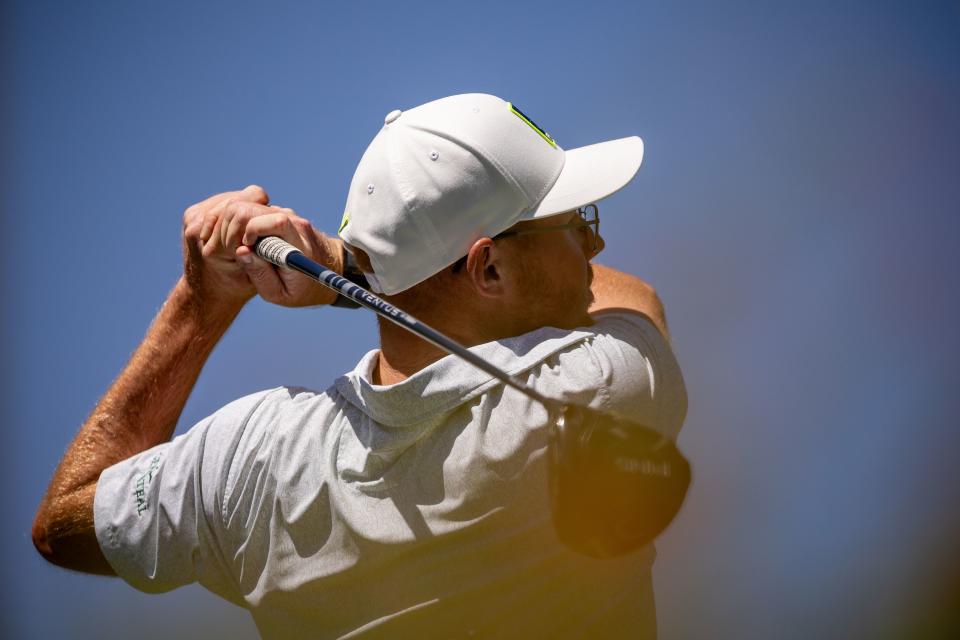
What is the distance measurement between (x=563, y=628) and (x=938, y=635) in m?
3.58

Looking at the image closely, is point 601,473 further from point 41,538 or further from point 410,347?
point 41,538

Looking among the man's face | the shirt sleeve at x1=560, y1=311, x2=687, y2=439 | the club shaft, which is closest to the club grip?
the club shaft

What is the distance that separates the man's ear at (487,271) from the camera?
1.85m

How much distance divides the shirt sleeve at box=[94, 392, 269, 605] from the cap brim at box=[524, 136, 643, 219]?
2.43ft

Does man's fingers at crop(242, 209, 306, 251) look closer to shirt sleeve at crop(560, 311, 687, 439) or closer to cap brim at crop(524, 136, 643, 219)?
cap brim at crop(524, 136, 643, 219)

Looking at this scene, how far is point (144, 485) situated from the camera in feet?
5.93

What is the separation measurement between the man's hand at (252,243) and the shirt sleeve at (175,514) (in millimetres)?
285

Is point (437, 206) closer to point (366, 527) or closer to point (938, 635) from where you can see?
point (366, 527)

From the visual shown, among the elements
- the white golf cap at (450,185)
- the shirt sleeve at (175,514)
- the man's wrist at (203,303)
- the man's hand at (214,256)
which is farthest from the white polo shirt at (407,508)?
the man's wrist at (203,303)

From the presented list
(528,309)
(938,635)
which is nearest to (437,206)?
(528,309)

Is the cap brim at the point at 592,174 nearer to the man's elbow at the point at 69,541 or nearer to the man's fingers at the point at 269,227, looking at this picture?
the man's fingers at the point at 269,227

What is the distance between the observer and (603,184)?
6.24 feet

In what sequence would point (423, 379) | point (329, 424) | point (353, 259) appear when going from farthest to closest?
point (353, 259) < point (329, 424) < point (423, 379)

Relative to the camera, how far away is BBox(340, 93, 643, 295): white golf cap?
1.83 m
